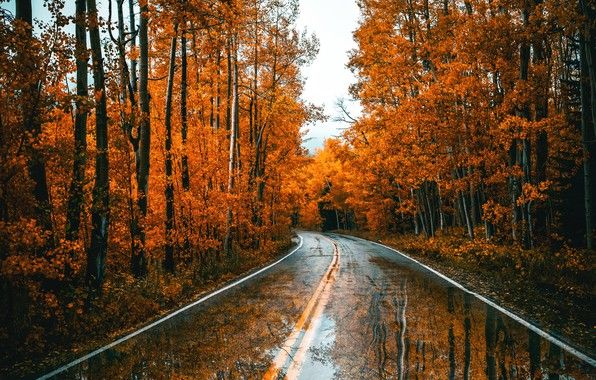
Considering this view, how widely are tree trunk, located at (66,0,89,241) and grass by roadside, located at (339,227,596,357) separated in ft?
28.9

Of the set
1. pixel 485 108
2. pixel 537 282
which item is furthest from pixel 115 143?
pixel 485 108

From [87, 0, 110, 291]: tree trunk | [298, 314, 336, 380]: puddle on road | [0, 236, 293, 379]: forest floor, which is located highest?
[87, 0, 110, 291]: tree trunk

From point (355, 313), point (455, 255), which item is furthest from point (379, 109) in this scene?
point (355, 313)

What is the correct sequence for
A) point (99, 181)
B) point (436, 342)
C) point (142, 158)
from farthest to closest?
point (142, 158) → point (99, 181) → point (436, 342)

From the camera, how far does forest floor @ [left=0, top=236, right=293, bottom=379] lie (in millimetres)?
6547

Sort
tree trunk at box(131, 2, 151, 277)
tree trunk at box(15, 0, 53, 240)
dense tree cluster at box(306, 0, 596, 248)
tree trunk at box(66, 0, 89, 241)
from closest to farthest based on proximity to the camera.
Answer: tree trunk at box(15, 0, 53, 240) < tree trunk at box(66, 0, 89, 241) < tree trunk at box(131, 2, 151, 277) < dense tree cluster at box(306, 0, 596, 248)

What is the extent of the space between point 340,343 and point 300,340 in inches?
25.6

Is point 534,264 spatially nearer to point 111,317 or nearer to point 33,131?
point 111,317

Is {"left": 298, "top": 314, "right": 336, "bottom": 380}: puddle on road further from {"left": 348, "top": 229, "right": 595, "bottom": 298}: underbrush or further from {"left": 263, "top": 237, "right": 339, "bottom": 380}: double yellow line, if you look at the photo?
{"left": 348, "top": 229, "right": 595, "bottom": 298}: underbrush

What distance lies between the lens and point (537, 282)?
11.2m

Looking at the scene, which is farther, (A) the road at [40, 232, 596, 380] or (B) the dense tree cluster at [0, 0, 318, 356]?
(B) the dense tree cluster at [0, 0, 318, 356]

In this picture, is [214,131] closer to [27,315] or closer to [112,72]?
[112,72]

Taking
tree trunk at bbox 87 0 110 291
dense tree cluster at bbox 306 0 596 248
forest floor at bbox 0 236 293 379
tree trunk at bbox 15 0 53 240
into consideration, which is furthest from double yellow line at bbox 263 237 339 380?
dense tree cluster at bbox 306 0 596 248

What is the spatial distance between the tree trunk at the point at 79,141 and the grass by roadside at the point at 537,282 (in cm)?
882
